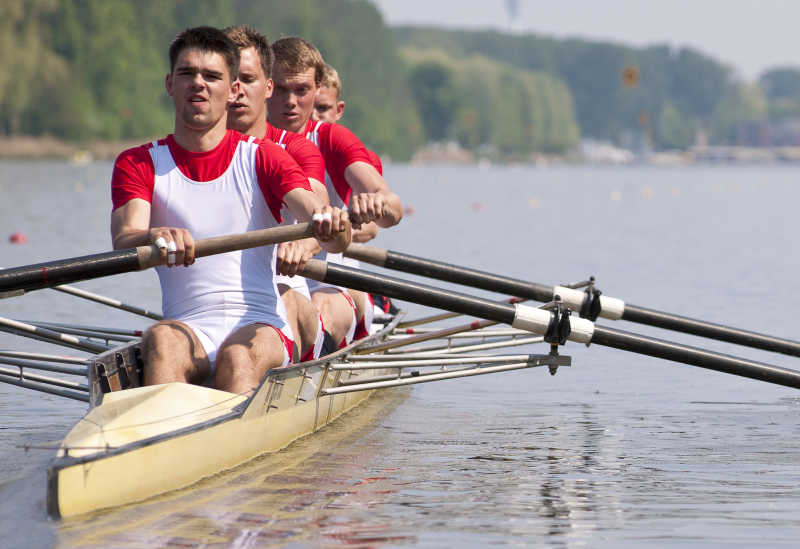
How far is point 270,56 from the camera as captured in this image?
7.54m

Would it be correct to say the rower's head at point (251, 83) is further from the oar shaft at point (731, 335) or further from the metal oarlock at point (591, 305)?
the oar shaft at point (731, 335)

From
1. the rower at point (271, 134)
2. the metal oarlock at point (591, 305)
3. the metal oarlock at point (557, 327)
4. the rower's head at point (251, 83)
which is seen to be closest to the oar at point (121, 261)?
the rower at point (271, 134)

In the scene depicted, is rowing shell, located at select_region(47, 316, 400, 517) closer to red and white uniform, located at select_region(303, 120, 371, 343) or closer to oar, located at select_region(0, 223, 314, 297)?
oar, located at select_region(0, 223, 314, 297)

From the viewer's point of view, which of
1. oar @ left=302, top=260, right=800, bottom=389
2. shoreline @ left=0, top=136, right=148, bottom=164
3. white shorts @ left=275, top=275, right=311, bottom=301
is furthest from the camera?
shoreline @ left=0, top=136, right=148, bottom=164

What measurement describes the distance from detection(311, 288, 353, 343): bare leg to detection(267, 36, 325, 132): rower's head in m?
1.04

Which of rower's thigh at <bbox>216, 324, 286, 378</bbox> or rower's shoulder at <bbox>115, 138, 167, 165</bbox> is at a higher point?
rower's shoulder at <bbox>115, 138, 167, 165</bbox>

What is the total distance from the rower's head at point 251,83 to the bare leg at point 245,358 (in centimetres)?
132

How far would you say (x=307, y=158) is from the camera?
734 cm

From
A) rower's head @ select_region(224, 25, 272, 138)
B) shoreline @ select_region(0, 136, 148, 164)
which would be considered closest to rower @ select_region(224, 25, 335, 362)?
rower's head @ select_region(224, 25, 272, 138)

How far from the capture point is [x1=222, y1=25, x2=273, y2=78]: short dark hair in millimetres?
7326

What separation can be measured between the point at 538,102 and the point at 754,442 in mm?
178868

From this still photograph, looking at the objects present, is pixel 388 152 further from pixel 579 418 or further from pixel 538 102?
pixel 579 418

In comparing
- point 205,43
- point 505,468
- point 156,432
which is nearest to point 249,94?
point 205,43

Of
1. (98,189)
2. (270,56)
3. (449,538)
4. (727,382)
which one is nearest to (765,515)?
(449,538)
